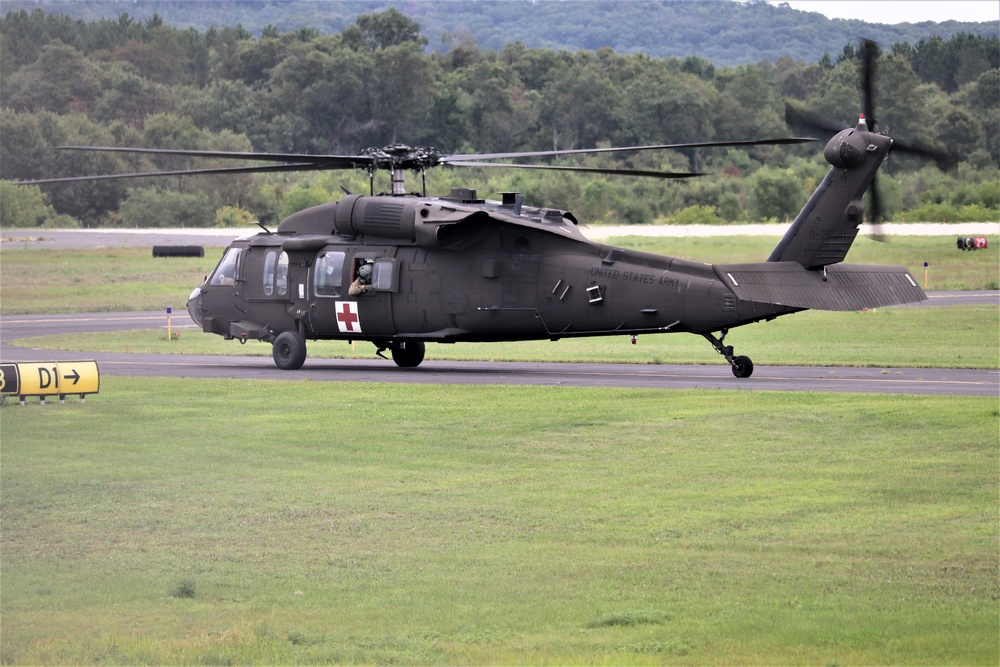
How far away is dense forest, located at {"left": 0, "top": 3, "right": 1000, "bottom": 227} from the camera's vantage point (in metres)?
77.7

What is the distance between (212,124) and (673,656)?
106 metres

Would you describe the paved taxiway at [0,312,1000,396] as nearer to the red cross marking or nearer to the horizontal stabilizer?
the red cross marking

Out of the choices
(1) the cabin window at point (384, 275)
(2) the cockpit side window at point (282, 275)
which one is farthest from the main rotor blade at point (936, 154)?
(2) the cockpit side window at point (282, 275)

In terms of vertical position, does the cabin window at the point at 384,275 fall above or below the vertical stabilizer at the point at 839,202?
below

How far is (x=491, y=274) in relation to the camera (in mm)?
28203

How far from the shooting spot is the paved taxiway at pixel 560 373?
26.4 meters

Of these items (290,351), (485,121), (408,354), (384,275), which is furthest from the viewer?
(485,121)

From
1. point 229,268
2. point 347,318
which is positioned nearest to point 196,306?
point 229,268

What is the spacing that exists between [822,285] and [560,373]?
6695 millimetres

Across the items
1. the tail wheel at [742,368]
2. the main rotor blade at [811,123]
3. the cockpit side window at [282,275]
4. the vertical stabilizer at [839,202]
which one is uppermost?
the main rotor blade at [811,123]

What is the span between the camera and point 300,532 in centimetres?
1543

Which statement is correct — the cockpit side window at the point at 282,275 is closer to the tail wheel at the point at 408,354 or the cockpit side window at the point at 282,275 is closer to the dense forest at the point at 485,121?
the tail wheel at the point at 408,354

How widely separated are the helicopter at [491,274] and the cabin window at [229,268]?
0.03m

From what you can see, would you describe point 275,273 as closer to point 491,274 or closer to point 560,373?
point 491,274
